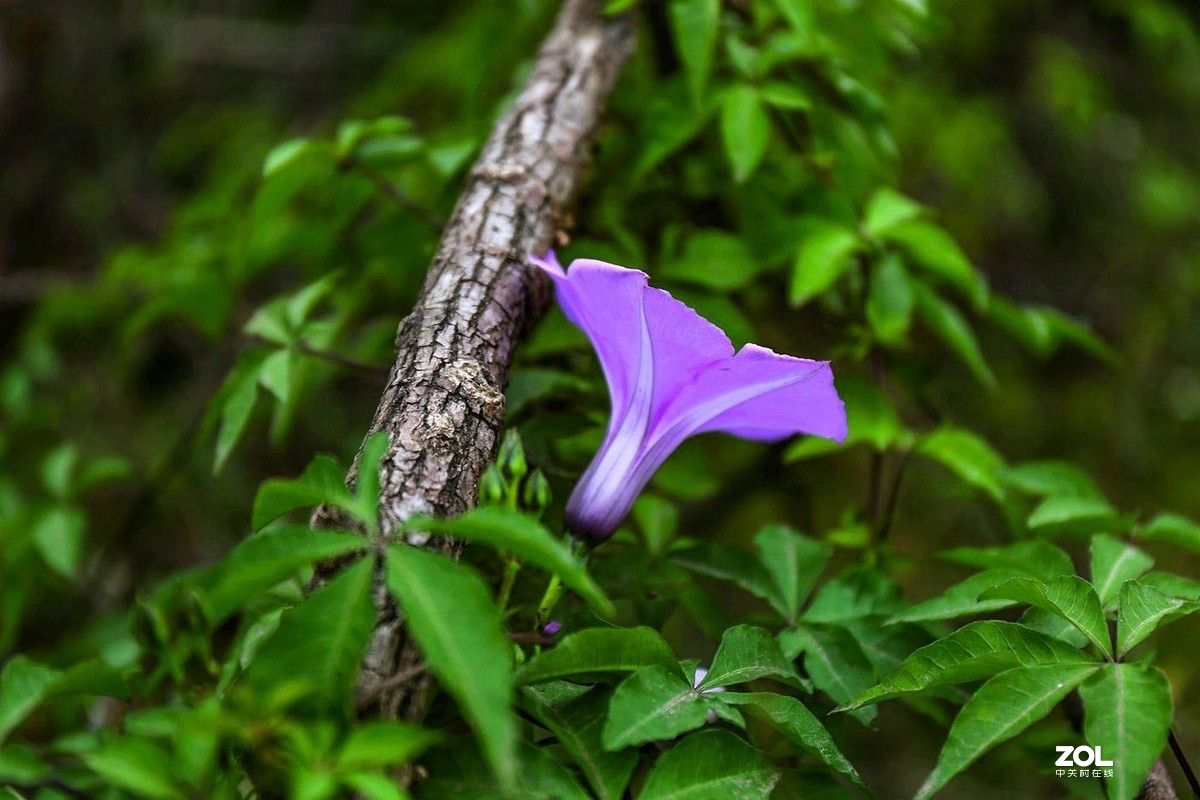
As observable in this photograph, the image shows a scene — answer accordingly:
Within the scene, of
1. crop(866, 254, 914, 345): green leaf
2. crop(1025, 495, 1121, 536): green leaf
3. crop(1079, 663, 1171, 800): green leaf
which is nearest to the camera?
crop(1079, 663, 1171, 800): green leaf

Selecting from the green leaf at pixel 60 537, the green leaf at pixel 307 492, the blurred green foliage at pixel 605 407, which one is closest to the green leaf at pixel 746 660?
the blurred green foliage at pixel 605 407

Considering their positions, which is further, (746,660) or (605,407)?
(605,407)

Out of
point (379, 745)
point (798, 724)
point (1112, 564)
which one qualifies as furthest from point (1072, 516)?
point (379, 745)

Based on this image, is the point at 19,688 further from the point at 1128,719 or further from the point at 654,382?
the point at 1128,719

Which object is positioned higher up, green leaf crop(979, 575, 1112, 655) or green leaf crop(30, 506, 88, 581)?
green leaf crop(979, 575, 1112, 655)

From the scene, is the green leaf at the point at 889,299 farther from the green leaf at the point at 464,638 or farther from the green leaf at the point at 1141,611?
the green leaf at the point at 464,638

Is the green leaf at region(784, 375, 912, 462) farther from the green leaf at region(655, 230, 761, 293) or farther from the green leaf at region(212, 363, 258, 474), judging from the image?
the green leaf at region(212, 363, 258, 474)

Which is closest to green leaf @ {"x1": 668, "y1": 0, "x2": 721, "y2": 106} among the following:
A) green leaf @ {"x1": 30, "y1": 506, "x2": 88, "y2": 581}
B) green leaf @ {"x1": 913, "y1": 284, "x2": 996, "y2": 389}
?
green leaf @ {"x1": 913, "y1": 284, "x2": 996, "y2": 389}
